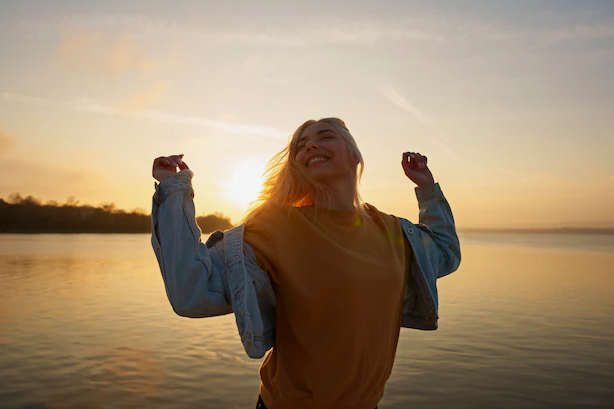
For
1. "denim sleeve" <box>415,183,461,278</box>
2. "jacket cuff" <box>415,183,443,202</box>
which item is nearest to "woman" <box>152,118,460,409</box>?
"denim sleeve" <box>415,183,461,278</box>

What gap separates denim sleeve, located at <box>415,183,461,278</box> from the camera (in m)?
3.20

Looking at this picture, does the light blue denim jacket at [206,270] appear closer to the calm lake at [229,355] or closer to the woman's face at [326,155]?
the woman's face at [326,155]

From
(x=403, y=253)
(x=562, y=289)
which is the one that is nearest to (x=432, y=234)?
(x=403, y=253)

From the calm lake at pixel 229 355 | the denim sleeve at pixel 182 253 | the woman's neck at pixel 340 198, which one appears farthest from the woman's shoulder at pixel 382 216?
the calm lake at pixel 229 355

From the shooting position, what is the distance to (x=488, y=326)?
1286 centimetres

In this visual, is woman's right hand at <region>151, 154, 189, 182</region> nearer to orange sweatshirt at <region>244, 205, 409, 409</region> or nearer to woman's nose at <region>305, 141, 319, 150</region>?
orange sweatshirt at <region>244, 205, 409, 409</region>

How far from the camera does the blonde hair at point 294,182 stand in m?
2.85

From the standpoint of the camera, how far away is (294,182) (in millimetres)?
2941

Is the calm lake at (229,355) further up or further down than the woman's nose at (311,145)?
further down

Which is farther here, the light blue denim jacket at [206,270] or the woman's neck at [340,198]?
the woman's neck at [340,198]

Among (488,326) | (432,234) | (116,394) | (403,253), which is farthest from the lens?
(488,326)

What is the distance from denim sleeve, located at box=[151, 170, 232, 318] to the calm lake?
6002 mm

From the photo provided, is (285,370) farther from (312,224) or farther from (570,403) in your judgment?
(570,403)

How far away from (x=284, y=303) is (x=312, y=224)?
1.39 ft
